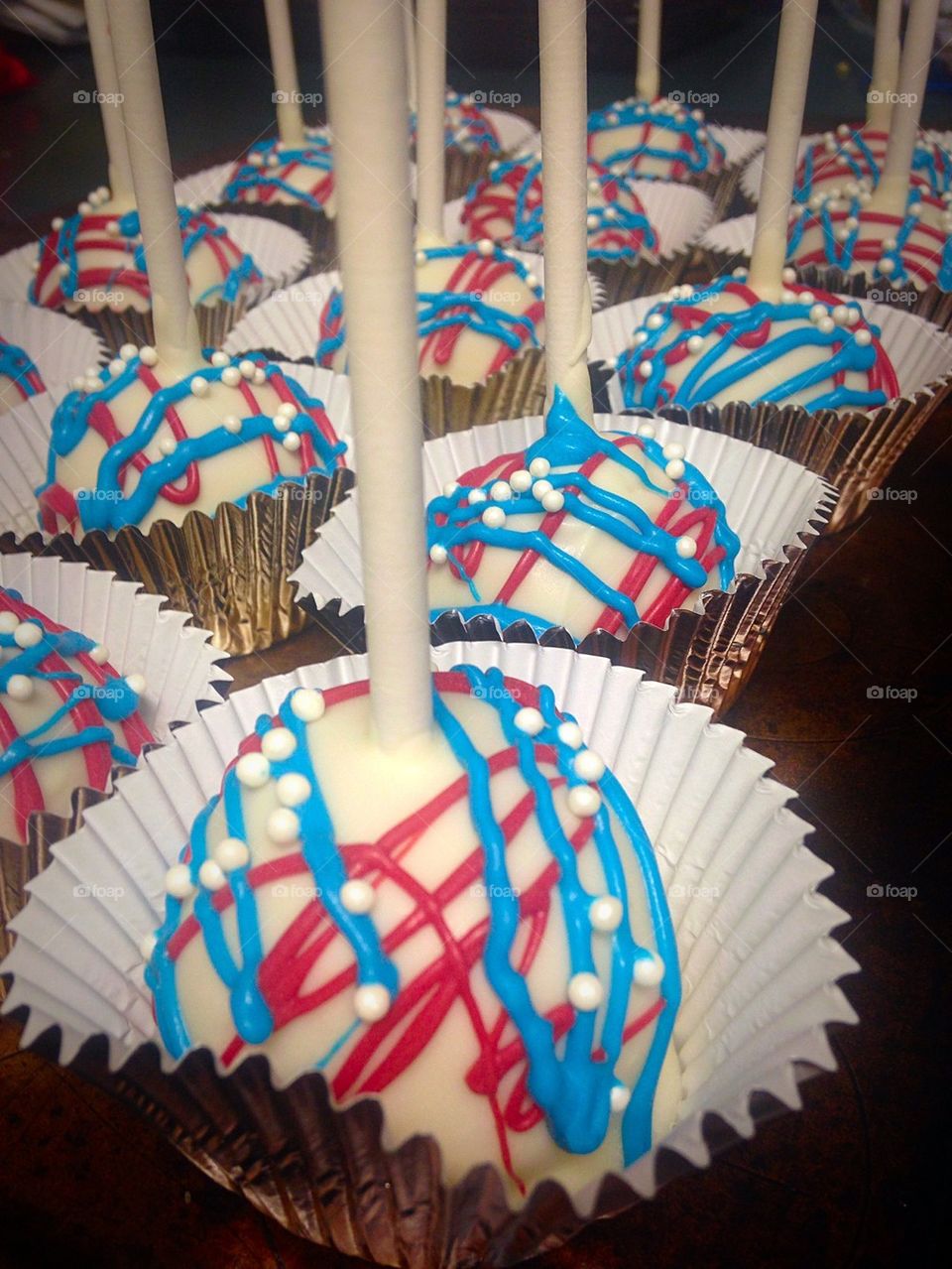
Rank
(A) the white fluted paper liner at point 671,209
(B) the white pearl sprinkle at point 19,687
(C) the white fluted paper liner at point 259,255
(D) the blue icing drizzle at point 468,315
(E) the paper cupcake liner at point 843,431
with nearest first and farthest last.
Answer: (B) the white pearl sprinkle at point 19,687 < (E) the paper cupcake liner at point 843,431 < (D) the blue icing drizzle at point 468,315 < (C) the white fluted paper liner at point 259,255 < (A) the white fluted paper liner at point 671,209

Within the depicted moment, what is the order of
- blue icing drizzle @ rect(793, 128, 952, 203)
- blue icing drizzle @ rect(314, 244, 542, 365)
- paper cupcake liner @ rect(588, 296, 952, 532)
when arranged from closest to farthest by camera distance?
paper cupcake liner @ rect(588, 296, 952, 532)
blue icing drizzle @ rect(314, 244, 542, 365)
blue icing drizzle @ rect(793, 128, 952, 203)

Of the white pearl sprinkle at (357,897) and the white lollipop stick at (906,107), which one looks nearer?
the white pearl sprinkle at (357,897)

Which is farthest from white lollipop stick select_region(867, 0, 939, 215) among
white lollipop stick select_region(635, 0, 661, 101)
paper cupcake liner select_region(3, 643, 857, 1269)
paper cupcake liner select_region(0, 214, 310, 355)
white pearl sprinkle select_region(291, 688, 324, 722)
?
white pearl sprinkle select_region(291, 688, 324, 722)

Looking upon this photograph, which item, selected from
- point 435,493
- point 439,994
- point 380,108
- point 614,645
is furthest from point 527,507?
point 380,108

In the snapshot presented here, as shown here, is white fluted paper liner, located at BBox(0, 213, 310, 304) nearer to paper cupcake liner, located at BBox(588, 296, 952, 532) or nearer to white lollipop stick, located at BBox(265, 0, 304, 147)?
white lollipop stick, located at BBox(265, 0, 304, 147)

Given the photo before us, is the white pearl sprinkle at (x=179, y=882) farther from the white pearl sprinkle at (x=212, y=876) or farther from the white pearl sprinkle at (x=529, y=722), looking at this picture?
the white pearl sprinkle at (x=529, y=722)

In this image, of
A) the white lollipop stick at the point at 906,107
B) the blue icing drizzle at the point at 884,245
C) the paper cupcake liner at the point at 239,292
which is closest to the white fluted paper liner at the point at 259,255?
the paper cupcake liner at the point at 239,292

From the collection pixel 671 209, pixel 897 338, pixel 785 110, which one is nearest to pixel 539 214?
pixel 671 209
